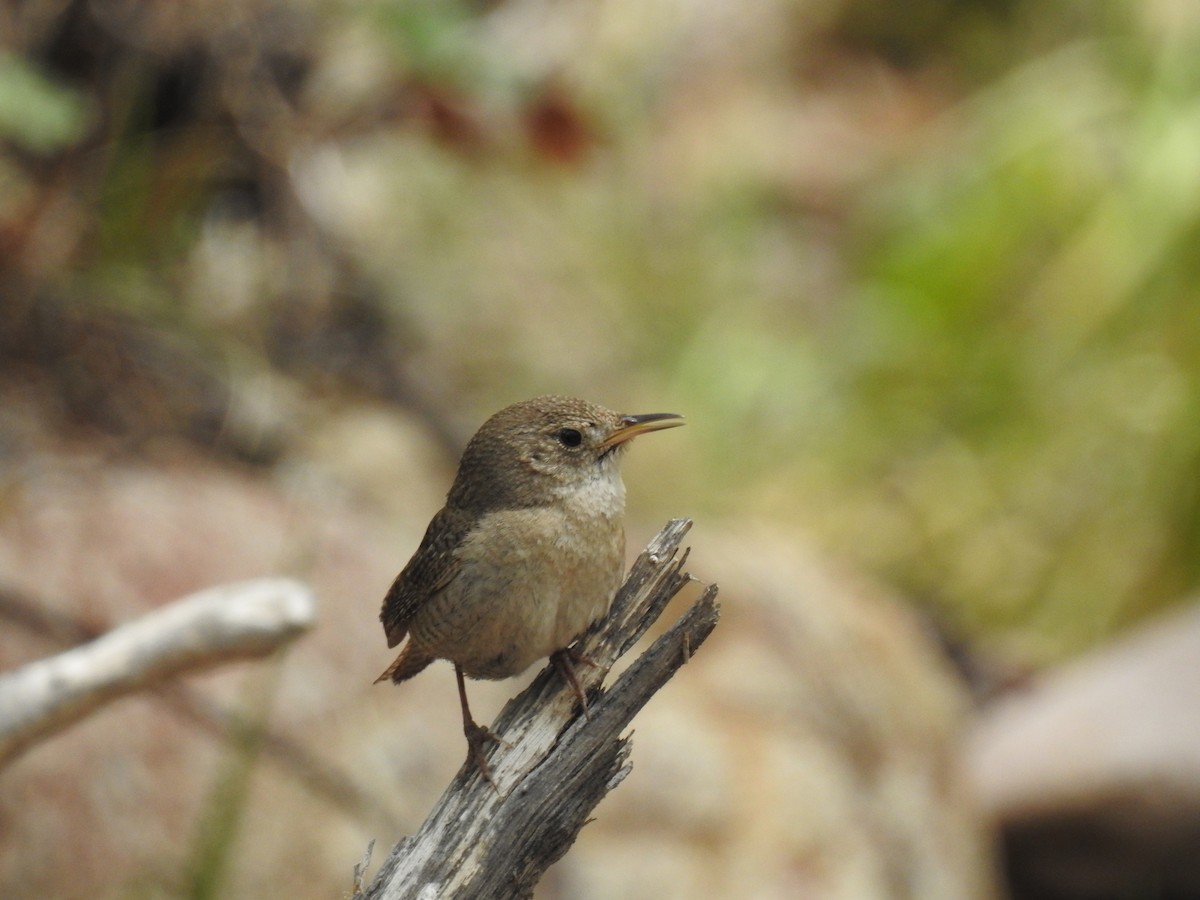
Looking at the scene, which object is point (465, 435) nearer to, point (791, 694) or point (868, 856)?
point (791, 694)

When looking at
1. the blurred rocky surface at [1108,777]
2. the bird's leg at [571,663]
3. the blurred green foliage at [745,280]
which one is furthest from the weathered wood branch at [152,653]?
the blurred rocky surface at [1108,777]

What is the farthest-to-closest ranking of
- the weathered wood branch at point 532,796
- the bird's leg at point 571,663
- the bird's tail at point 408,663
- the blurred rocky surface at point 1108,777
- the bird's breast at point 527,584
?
the blurred rocky surface at point 1108,777 < the bird's tail at point 408,663 < the bird's breast at point 527,584 < the bird's leg at point 571,663 < the weathered wood branch at point 532,796

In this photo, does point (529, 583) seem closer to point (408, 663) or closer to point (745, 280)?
point (408, 663)

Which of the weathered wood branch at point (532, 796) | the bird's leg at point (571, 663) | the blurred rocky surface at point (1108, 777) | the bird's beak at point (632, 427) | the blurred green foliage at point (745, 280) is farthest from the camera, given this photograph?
the blurred green foliage at point (745, 280)

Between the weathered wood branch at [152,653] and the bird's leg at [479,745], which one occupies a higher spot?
the weathered wood branch at [152,653]

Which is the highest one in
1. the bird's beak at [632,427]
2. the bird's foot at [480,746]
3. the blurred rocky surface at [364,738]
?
the blurred rocky surface at [364,738]

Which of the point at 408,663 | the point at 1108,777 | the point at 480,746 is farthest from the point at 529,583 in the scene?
the point at 1108,777

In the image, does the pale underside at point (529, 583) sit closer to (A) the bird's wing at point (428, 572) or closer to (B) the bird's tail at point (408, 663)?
(A) the bird's wing at point (428, 572)
